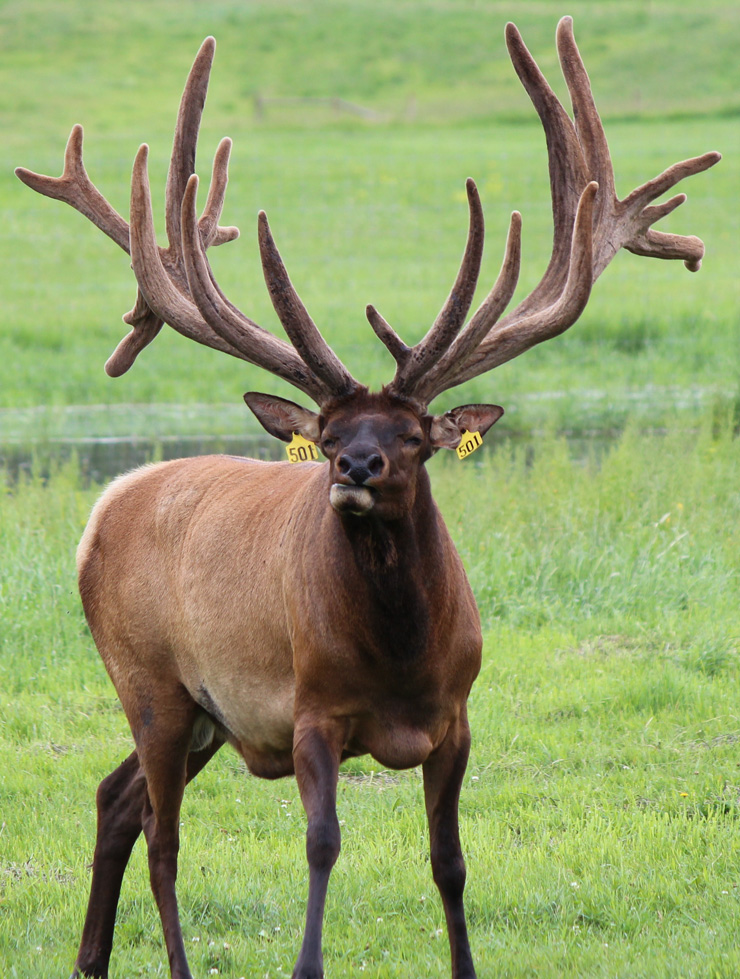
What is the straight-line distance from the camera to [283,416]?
14.5 feet

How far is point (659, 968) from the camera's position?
169 inches

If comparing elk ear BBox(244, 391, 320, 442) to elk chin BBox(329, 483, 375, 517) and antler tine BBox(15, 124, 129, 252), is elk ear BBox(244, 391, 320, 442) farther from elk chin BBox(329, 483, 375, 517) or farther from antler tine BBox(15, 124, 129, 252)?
antler tine BBox(15, 124, 129, 252)

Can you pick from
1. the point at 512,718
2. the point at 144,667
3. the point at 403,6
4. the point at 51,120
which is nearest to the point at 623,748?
the point at 512,718

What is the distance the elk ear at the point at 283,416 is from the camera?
4.38m

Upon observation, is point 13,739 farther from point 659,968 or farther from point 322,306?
point 322,306

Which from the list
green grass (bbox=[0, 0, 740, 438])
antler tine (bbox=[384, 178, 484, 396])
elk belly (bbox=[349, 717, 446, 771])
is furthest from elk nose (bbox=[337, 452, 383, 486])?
green grass (bbox=[0, 0, 740, 438])

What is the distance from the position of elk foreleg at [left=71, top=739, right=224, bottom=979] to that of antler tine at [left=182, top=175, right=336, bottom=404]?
1373 millimetres

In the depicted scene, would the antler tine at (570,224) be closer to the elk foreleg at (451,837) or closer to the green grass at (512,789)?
the elk foreleg at (451,837)

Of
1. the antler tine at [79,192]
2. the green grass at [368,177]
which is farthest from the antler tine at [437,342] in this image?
the green grass at [368,177]

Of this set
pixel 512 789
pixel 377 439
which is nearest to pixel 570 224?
pixel 377 439

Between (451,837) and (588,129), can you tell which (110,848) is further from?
(588,129)

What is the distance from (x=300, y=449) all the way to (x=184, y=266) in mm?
754

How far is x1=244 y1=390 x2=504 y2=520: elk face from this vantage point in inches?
152

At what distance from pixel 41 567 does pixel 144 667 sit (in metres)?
3.08
